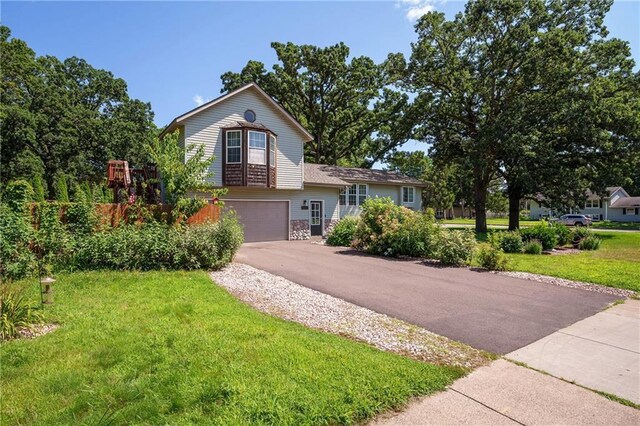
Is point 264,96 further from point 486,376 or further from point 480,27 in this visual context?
point 486,376

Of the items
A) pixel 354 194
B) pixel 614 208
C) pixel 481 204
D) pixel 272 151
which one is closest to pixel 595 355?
pixel 272 151

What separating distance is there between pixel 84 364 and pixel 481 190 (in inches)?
1008

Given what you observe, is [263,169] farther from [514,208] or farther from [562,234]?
[514,208]

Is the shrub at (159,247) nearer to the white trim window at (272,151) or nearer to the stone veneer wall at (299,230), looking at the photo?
the white trim window at (272,151)

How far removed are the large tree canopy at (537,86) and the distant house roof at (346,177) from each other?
16.7 ft

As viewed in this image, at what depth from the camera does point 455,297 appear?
704 centimetres

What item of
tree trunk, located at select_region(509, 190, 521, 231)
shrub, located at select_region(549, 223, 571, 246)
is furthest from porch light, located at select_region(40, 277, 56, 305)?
tree trunk, located at select_region(509, 190, 521, 231)

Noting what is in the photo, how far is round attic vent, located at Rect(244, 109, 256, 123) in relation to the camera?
17.3 m

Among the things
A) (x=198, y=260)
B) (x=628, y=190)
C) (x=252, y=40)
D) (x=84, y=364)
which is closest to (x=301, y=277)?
(x=198, y=260)

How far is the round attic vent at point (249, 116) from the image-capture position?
681 inches

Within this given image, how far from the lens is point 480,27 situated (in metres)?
21.5

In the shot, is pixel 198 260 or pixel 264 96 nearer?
pixel 198 260

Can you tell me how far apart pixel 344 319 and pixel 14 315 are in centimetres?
484

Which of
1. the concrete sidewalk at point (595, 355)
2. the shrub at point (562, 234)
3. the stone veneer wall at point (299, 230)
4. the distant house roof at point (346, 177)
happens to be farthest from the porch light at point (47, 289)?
the shrub at point (562, 234)
